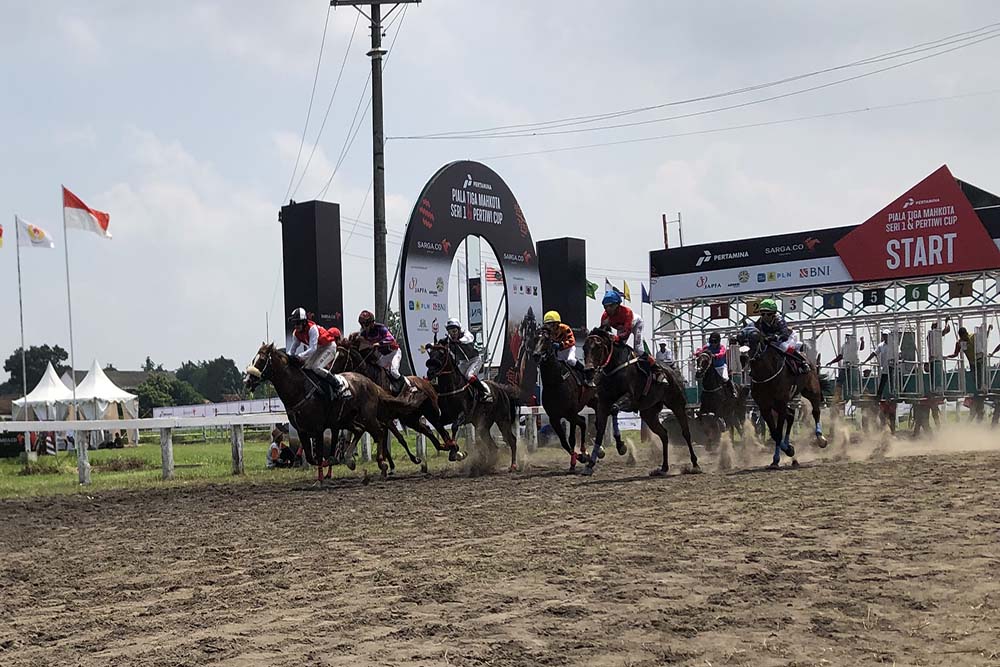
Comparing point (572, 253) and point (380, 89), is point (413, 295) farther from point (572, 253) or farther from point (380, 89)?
point (572, 253)

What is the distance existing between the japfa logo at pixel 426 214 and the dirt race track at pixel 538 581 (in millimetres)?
11931

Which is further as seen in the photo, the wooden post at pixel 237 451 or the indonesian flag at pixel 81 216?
the indonesian flag at pixel 81 216

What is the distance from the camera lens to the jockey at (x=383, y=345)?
747 inches

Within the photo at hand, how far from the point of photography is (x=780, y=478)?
47.5 feet

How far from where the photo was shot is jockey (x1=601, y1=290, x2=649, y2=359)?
1706cm

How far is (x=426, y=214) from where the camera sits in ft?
80.5

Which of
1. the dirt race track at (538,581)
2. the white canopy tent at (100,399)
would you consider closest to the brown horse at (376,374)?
the dirt race track at (538,581)

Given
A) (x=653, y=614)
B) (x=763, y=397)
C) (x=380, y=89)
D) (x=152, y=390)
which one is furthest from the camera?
(x=152, y=390)

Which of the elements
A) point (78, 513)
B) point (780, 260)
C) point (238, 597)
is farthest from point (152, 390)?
point (238, 597)

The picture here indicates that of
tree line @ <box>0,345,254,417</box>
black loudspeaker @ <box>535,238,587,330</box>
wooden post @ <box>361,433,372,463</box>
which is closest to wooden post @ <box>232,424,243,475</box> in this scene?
wooden post @ <box>361,433,372,463</box>

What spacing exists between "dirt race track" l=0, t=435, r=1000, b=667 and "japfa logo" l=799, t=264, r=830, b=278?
21.1 m

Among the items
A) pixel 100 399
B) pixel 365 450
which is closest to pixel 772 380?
→ pixel 365 450

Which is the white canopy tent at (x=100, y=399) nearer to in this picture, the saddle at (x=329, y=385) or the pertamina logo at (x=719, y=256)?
the pertamina logo at (x=719, y=256)

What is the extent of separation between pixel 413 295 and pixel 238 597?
16.4 m
